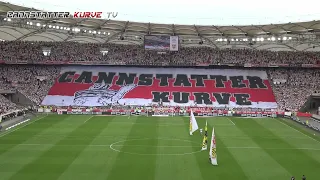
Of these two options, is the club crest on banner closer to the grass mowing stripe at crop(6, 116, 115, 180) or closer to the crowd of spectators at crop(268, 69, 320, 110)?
the grass mowing stripe at crop(6, 116, 115, 180)

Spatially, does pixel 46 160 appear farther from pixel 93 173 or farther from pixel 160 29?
pixel 160 29

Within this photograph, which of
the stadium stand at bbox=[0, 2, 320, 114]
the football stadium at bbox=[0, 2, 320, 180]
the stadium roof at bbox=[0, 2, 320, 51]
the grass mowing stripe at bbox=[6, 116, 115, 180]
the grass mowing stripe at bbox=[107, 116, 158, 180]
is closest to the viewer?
the grass mowing stripe at bbox=[6, 116, 115, 180]

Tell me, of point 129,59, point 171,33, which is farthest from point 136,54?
point 171,33

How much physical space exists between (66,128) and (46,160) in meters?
14.7

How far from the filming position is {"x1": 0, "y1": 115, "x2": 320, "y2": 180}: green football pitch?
24531 mm

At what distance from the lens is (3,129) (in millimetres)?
40125

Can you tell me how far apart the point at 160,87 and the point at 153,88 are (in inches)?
58.1

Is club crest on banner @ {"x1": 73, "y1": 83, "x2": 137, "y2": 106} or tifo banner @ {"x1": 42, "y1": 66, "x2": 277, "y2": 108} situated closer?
club crest on banner @ {"x1": 73, "y1": 83, "x2": 137, "y2": 106}

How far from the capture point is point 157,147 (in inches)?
1277

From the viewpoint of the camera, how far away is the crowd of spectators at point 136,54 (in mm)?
70188

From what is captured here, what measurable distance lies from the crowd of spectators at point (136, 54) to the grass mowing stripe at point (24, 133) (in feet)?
83.4

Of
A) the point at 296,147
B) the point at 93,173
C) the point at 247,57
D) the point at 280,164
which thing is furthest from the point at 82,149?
the point at 247,57

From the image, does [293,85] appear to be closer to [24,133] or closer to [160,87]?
[160,87]

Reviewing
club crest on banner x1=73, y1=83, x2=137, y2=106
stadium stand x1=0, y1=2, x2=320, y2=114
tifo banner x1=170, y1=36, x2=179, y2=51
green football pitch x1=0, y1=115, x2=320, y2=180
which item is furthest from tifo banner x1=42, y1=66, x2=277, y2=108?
green football pitch x1=0, y1=115, x2=320, y2=180
